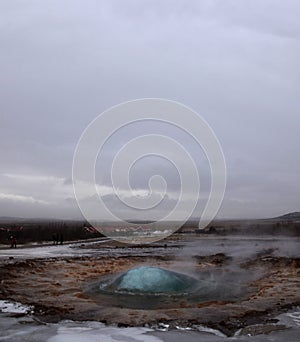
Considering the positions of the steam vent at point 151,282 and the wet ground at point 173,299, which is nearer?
the wet ground at point 173,299

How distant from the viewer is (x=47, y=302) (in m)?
12.5

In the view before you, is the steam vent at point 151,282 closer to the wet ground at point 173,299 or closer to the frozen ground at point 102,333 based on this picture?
the wet ground at point 173,299

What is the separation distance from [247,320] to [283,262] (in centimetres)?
1333

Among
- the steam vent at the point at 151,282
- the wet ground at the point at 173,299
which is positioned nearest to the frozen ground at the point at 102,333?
the wet ground at the point at 173,299

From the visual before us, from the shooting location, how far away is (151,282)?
14539mm

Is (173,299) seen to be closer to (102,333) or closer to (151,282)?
(151,282)

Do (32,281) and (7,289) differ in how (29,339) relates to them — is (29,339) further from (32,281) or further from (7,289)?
(32,281)

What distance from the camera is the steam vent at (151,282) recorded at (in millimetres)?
14251

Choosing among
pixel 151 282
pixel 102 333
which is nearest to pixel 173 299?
pixel 151 282

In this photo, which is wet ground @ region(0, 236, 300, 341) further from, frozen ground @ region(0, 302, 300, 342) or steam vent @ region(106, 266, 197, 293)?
steam vent @ region(106, 266, 197, 293)

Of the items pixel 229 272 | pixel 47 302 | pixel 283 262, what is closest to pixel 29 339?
pixel 47 302

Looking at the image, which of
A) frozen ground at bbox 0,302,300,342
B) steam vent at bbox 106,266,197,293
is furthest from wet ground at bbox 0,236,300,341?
steam vent at bbox 106,266,197,293

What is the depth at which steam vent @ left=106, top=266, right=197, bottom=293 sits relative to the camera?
14251 mm

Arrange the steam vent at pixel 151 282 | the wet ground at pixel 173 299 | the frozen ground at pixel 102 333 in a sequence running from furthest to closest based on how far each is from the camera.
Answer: the steam vent at pixel 151 282, the wet ground at pixel 173 299, the frozen ground at pixel 102 333
